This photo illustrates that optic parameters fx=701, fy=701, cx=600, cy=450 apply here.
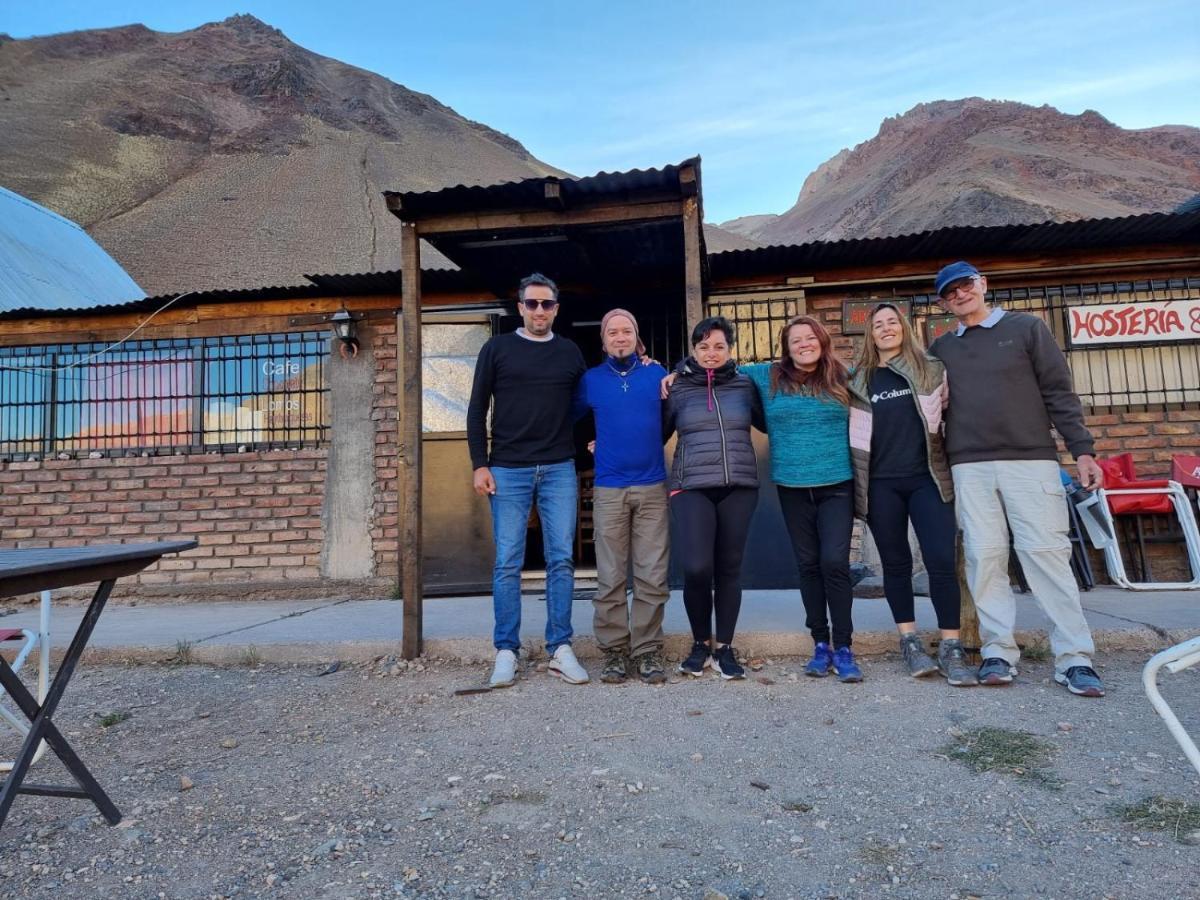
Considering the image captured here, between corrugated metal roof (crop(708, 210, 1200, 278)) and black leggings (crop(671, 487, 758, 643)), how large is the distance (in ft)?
8.74

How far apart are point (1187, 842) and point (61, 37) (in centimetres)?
8720

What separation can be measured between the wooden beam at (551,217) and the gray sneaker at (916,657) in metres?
2.52

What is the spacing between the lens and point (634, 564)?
341 cm

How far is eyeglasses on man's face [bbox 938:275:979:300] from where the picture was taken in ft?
10.5

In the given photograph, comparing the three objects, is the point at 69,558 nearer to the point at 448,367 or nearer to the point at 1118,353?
the point at 448,367

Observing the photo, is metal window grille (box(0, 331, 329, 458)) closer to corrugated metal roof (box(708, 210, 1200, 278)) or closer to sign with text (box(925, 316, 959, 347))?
corrugated metal roof (box(708, 210, 1200, 278))

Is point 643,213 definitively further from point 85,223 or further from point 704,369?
point 85,223

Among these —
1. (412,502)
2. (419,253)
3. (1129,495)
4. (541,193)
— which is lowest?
(1129,495)

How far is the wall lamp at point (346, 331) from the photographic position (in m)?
6.14

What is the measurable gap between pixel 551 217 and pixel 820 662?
2.73 metres

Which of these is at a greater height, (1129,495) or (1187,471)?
(1187,471)

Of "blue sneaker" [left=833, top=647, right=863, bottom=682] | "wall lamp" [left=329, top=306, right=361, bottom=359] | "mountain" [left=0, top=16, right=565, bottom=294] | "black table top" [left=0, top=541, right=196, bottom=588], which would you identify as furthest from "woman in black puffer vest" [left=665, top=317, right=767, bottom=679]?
"mountain" [left=0, top=16, right=565, bottom=294]

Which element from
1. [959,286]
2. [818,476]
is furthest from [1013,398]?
[818,476]

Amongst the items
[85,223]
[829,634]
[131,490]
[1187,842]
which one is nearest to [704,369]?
[829,634]
